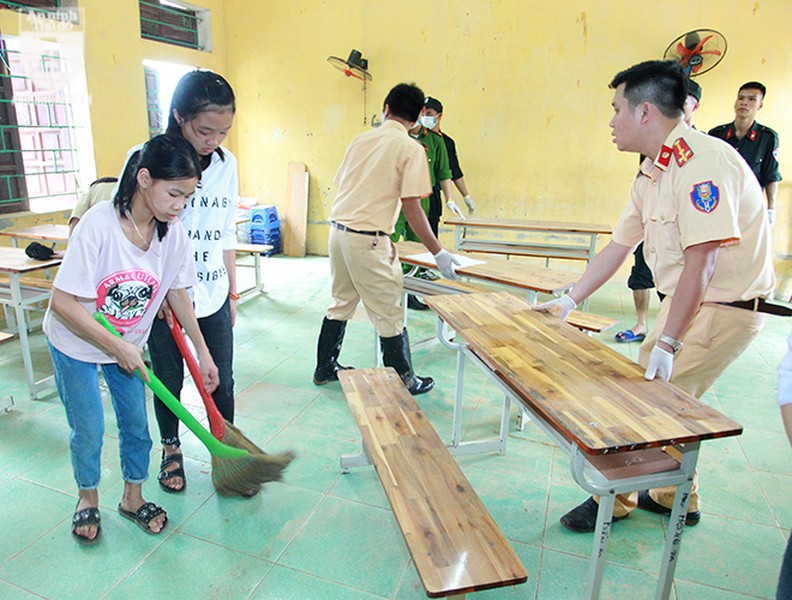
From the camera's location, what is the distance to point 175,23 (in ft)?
18.6

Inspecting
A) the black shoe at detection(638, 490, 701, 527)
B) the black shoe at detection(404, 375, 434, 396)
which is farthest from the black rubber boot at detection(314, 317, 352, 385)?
the black shoe at detection(638, 490, 701, 527)

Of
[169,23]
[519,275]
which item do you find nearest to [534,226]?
[519,275]

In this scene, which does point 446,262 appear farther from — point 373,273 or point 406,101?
point 406,101

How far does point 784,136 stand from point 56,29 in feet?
21.2

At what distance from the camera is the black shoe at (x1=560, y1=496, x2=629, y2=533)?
1.84 meters

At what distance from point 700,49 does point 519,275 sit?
128 inches

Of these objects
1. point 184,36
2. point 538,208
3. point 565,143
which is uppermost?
point 184,36

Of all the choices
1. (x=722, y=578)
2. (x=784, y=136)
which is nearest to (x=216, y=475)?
(x=722, y=578)

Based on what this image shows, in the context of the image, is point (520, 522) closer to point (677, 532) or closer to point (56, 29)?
point (677, 532)

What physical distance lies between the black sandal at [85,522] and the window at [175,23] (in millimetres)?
5031

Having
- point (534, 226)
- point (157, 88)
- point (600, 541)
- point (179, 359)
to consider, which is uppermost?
point (157, 88)

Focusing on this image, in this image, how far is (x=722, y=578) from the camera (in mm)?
1659

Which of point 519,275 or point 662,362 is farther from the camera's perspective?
point 519,275

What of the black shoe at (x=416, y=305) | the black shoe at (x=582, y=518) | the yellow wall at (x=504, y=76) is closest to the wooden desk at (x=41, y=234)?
the black shoe at (x=416, y=305)
